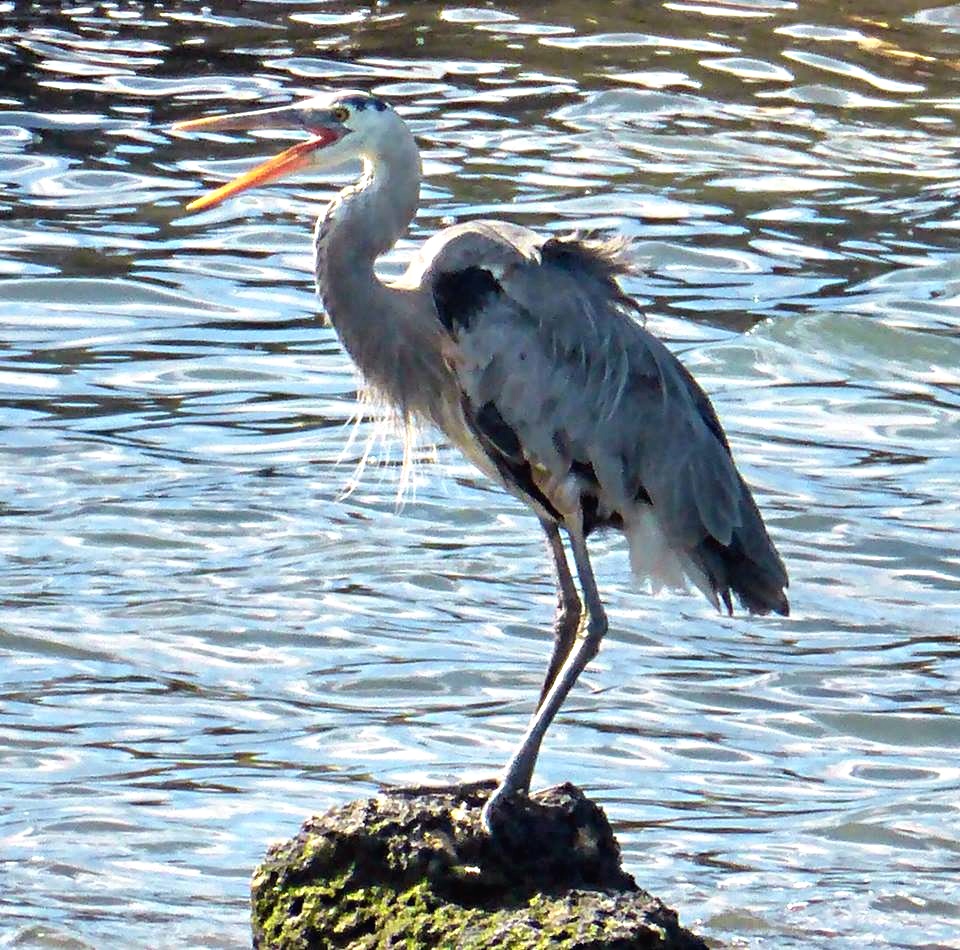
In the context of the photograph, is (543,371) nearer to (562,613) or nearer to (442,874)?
(562,613)

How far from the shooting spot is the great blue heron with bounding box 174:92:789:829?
24.1 ft

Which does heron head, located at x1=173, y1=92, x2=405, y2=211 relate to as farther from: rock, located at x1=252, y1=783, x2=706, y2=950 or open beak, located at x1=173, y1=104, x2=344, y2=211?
rock, located at x1=252, y1=783, x2=706, y2=950

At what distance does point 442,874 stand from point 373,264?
6.70ft

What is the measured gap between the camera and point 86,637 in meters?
10.1

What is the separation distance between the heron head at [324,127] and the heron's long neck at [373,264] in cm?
7

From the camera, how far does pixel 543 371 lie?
24.4 feet

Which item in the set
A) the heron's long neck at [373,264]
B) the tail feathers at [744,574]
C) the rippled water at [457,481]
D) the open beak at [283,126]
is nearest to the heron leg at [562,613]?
the tail feathers at [744,574]

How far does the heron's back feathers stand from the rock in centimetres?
145

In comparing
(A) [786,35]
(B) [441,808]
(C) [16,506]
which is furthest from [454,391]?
(A) [786,35]

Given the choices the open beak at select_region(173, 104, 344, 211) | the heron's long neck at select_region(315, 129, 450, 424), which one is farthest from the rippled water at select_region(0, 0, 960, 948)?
the open beak at select_region(173, 104, 344, 211)

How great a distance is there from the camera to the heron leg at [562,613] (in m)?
7.61

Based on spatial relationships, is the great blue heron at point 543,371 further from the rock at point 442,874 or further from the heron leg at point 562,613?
the rock at point 442,874

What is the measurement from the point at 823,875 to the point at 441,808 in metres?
2.38

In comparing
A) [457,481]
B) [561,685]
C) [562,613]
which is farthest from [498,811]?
[457,481]
